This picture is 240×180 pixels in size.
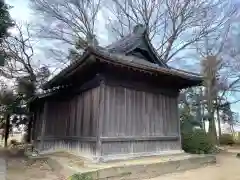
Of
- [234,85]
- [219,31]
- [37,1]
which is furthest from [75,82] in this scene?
[234,85]

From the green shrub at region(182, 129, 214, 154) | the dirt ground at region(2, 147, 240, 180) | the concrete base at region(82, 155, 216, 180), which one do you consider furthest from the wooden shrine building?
the green shrub at region(182, 129, 214, 154)

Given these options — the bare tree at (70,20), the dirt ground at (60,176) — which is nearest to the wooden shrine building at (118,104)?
the dirt ground at (60,176)

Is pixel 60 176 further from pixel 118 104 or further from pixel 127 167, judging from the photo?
pixel 118 104

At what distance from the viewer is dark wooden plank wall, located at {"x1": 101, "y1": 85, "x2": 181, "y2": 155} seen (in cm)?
789

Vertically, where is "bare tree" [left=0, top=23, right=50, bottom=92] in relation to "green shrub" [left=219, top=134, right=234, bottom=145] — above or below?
above

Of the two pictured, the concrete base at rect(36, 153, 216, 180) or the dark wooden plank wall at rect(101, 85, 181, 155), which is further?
the dark wooden plank wall at rect(101, 85, 181, 155)

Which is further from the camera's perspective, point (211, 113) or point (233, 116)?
Answer: point (233, 116)

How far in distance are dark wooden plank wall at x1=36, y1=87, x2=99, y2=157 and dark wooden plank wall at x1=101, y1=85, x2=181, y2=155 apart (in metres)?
0.52

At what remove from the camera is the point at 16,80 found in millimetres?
19562

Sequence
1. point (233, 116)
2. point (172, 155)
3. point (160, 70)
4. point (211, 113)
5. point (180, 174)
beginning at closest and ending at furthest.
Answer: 1. point (180, 174)
2. point (160, 70)
3. point (172, 155)
4. point (211, 113)
5. point (233, 116)

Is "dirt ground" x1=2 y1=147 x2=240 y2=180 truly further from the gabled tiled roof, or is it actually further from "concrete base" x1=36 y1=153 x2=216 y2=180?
the gabled tiled roof

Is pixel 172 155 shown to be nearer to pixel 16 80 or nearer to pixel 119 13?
pixel 119 13

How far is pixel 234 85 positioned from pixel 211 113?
14.9 feet

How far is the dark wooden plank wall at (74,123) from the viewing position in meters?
8.12
